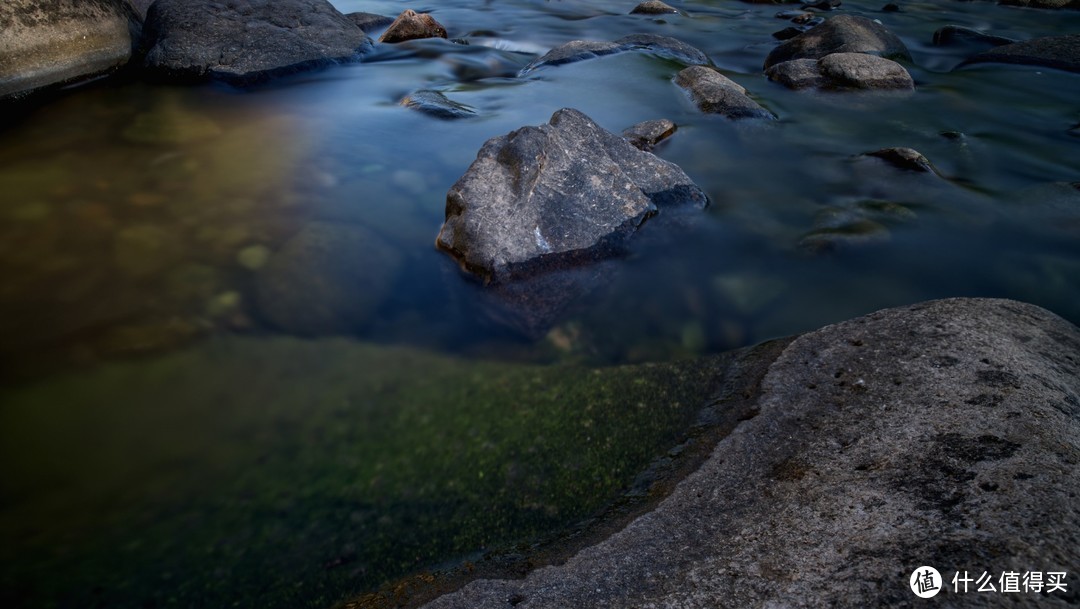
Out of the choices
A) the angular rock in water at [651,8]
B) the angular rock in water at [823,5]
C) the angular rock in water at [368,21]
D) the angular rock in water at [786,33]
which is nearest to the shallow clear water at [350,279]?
the angular rock in water at [368,21]

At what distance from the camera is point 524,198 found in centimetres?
352

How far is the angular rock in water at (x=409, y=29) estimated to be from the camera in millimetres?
8070

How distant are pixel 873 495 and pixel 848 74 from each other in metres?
5.94

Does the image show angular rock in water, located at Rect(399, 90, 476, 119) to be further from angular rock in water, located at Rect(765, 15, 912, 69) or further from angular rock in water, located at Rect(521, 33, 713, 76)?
angular rock in water, located at Rect(765, 15, 912, 69)

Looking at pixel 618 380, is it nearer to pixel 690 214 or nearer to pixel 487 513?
pixel 487 513

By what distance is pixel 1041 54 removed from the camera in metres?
7.57

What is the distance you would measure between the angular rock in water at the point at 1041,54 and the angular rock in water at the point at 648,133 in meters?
5.09

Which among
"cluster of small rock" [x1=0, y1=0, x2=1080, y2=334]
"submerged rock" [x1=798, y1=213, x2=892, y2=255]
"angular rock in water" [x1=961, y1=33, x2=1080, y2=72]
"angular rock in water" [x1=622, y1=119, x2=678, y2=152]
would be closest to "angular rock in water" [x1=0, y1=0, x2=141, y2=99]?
"cluster of small rock" [x1=0, y1=0, x2=1080, y2=334]

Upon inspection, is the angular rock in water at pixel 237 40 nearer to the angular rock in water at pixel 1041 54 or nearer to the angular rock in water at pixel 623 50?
the angular rock in water at pixel 623 50

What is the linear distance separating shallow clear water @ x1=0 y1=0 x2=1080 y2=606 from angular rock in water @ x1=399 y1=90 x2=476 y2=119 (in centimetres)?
15

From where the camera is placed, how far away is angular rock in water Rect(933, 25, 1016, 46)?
857 cm

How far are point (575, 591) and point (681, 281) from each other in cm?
224

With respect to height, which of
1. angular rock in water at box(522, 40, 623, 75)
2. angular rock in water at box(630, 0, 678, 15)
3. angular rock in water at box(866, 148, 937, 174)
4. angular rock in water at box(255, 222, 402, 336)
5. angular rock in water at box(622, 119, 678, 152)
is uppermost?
angular rock in water at box(630, 0, 678, 15)

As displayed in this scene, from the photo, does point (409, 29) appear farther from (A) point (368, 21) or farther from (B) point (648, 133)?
(B) point (648, 133)
